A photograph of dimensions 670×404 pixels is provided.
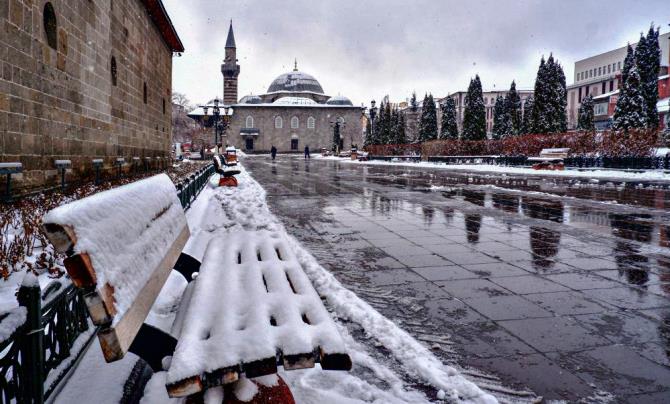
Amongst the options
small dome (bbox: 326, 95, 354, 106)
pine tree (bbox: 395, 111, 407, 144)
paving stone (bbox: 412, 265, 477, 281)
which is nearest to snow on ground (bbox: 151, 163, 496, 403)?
paving stone (bbox: 412, 265, 477, 281)

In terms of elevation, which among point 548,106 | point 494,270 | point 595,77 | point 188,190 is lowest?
point 494,270

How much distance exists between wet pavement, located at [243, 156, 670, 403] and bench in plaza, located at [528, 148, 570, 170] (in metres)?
15.4

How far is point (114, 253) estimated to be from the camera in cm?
202

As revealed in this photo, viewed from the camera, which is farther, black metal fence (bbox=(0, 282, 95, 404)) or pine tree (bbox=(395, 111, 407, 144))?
pine tree (bbox=(395, 111, 407, 144))

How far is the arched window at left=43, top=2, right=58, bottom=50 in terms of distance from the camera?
29.4ft

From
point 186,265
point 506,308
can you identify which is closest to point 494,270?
point 506,308

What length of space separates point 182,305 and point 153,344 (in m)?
0.64

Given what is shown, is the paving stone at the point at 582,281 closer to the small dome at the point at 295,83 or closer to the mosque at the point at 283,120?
the mosque at the point at 283,120

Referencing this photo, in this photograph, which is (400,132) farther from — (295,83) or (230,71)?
(295,83)

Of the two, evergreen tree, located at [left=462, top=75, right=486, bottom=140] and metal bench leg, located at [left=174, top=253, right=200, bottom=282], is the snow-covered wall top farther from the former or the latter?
evergreen tree, located at [left=462, top=75, right=486, bottom=140]

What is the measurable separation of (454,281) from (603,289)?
133 centimetres

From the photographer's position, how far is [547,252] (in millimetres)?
6191

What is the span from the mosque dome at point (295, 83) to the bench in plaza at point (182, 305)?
89717 mm

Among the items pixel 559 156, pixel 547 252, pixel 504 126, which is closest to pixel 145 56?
pixel 547 252
